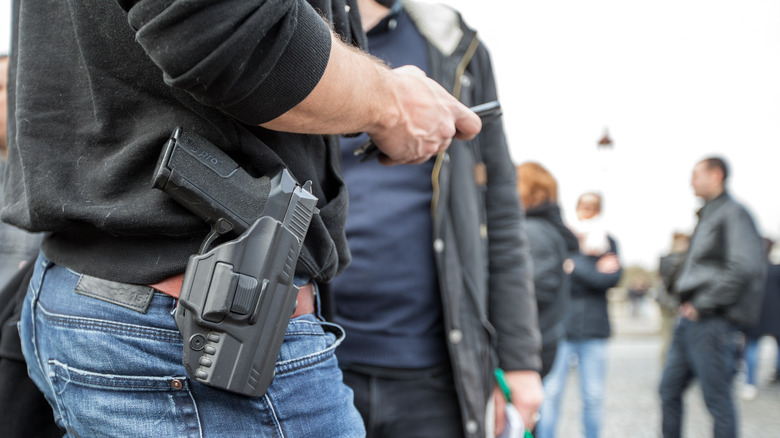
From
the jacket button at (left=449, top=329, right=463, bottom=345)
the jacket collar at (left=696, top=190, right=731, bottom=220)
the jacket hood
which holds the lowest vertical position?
the jacket hood

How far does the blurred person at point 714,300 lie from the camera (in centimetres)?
386

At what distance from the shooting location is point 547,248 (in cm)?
402

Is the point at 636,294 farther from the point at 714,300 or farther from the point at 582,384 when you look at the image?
the point at 714,300

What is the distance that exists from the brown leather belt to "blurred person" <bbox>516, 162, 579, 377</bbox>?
310 cm

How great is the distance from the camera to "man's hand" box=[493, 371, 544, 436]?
1.80 metres

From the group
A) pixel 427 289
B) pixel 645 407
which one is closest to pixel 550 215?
pixel 427 289

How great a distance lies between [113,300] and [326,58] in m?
0.49

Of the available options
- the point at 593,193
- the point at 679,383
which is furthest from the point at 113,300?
the point at 593,193

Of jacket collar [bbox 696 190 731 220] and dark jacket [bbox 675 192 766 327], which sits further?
jacket collar [bbox 696 190 731 220]

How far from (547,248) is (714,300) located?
1.22 m

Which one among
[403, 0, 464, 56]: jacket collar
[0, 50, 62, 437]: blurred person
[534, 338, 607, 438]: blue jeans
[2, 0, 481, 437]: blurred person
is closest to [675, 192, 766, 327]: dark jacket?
[534, 338, 607, 438]: blue jeans

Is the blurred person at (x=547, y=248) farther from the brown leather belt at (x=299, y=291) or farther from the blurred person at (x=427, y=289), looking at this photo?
the brown leather belt at (x=299, y=291)

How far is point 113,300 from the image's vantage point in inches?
33.2

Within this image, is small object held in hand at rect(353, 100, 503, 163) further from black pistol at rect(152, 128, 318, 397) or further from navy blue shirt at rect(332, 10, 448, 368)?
navy blue shirt at rect(332, 10, 448, 368)
